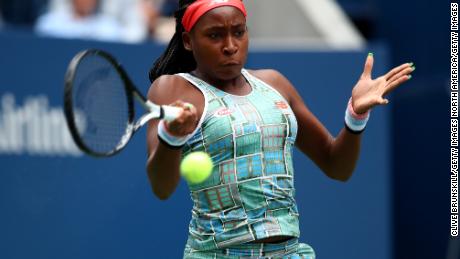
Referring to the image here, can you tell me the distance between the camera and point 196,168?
3654 millimetres

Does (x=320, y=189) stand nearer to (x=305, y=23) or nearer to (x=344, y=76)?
(x=344, y=76)

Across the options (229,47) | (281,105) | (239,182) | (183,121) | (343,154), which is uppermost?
(229,47)

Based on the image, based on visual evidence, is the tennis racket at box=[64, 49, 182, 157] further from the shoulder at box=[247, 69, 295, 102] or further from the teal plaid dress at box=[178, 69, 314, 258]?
the shoulder at box=[247, 69, 295, 102]

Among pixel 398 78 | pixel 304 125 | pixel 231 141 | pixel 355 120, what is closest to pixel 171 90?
pixel 231 141

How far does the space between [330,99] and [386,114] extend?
1.73ft

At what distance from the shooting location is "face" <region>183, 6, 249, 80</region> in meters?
4.05

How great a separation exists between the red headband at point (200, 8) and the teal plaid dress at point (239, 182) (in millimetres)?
310

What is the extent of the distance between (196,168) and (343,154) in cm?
100

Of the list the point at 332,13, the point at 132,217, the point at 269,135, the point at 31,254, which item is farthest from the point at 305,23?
the point at 269,135

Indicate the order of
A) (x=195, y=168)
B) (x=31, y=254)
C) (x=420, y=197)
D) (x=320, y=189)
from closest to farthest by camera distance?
(x=195, y=168) → (x=31, y=254) → (x=320, y=189) → (x=420, y=197)

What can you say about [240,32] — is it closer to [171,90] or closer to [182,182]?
[171,90]

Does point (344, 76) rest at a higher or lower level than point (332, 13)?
lower

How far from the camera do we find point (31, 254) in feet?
21.4

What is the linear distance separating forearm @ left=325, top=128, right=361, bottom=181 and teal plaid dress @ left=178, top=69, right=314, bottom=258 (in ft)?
1.35
